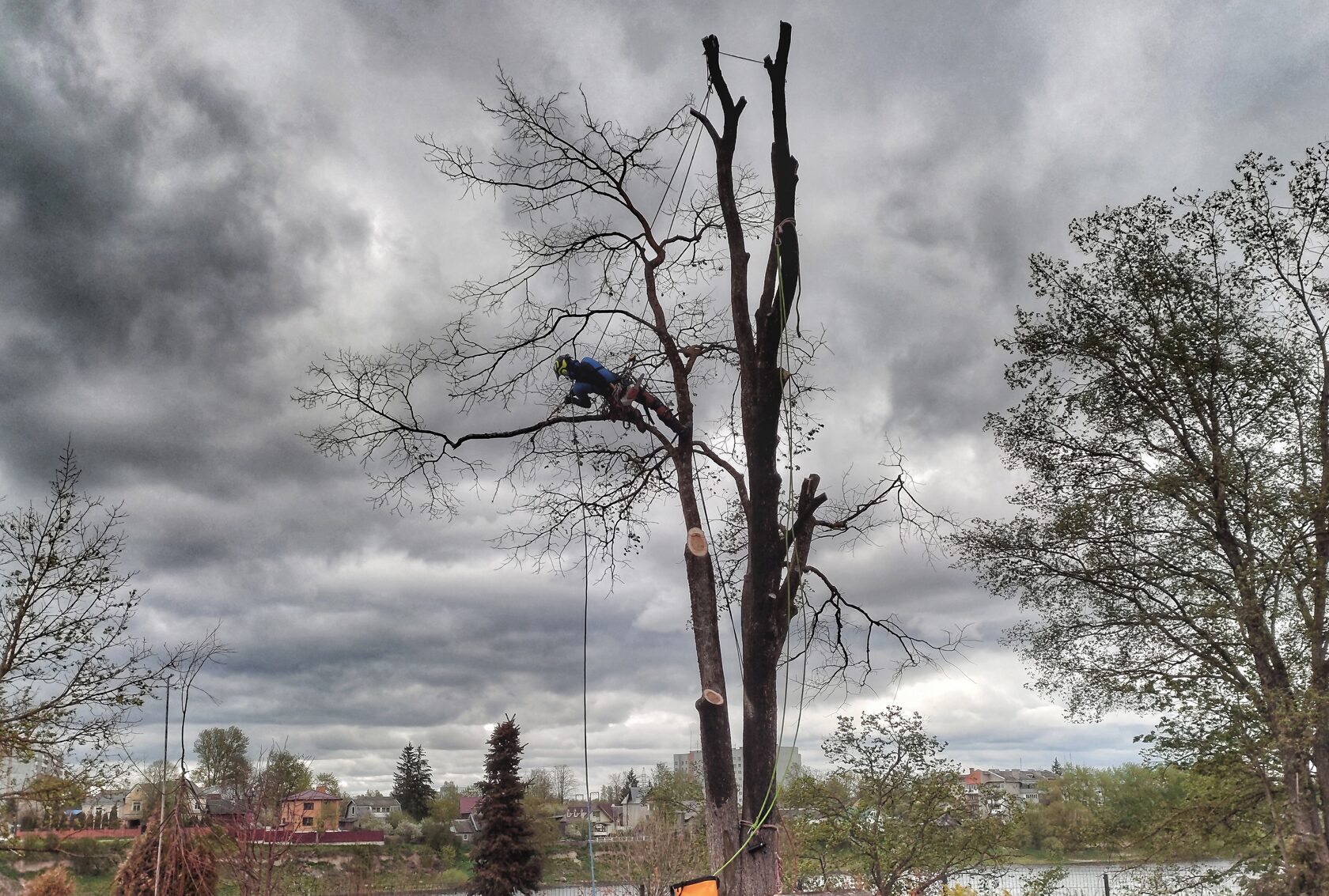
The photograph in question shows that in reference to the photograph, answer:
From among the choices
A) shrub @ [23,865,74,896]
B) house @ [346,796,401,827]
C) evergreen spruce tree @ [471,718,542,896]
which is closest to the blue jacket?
shrub @ [23,865,74,896]

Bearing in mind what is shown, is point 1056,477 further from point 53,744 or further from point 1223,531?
point 53,744

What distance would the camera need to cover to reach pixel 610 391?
5.78 m

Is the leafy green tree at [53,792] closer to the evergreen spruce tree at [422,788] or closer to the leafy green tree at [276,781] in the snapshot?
the leafy green tree at [276,781]

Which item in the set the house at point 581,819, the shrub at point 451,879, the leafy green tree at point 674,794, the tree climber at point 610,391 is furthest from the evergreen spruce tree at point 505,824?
the house at point 581,819

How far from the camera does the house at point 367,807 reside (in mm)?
65438

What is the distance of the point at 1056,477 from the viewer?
13125 mm

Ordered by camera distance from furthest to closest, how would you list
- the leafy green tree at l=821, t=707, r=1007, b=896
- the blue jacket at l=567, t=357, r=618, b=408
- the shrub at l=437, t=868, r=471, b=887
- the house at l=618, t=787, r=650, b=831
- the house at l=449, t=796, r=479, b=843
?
the house at l=449, t=796, r=479, b=843
the house at l=618, t=787, r=650, b=831
the shrub at l=437, t=868, r=471, b=887
the leafy green tree at l=821, t=707, r=1007, b=896
the blue jacket at l=567, t=357, r=618, b=408

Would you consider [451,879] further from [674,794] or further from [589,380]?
[589,380]

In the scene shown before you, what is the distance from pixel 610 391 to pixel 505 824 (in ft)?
98.7

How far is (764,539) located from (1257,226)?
11.0 m

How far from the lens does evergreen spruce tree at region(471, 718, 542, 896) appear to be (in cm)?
3123

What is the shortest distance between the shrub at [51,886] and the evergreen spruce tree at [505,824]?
49.7 feet

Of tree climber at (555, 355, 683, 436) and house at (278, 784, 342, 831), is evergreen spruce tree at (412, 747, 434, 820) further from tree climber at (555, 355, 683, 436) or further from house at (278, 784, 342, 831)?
tree climber at (555, 355, 683, 436)

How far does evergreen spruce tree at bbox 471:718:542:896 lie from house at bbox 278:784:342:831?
5.58 meters
